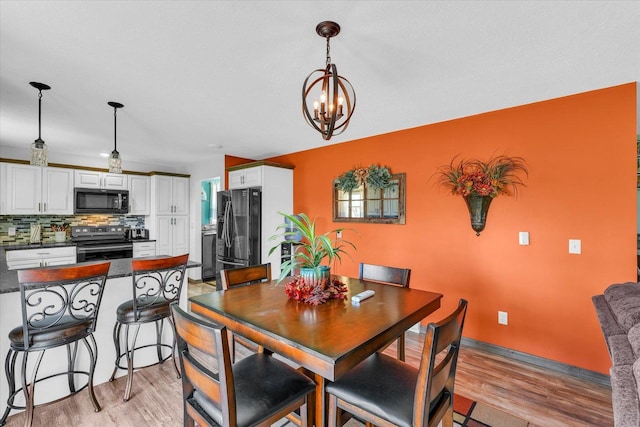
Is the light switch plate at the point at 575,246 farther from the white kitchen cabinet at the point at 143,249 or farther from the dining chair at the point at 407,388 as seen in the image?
the white kitchen cabinet at the point at 143,249

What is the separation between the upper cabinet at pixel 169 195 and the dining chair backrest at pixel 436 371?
5.59 metres

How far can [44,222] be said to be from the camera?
15.9 ft

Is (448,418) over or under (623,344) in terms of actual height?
under

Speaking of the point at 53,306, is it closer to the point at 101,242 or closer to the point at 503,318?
the point at 503,318

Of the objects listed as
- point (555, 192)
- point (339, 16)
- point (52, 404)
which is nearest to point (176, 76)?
point (339, 16)

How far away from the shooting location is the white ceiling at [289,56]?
61.2 inches

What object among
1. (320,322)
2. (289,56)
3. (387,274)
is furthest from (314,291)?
(289,56)

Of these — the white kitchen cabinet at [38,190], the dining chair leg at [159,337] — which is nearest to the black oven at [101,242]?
the white kitchen cabinet at [38,190]

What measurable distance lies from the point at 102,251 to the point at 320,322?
492 centimetres

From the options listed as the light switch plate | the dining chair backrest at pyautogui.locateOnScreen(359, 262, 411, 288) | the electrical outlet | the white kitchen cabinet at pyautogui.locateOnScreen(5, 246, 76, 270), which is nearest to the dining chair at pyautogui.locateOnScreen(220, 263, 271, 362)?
the dining chair backrest at pyautogui.locateOnScreen(359, 262, 411, 288)

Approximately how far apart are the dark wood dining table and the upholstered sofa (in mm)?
747

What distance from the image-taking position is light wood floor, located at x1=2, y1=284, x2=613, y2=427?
6.36 ft

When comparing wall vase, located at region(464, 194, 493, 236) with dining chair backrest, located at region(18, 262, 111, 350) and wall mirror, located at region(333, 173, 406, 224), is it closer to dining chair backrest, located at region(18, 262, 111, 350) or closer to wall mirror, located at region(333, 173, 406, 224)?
wall mirror, located at region(333, 173, 406, 224)

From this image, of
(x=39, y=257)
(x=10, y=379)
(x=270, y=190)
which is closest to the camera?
(x=10, y=379)
